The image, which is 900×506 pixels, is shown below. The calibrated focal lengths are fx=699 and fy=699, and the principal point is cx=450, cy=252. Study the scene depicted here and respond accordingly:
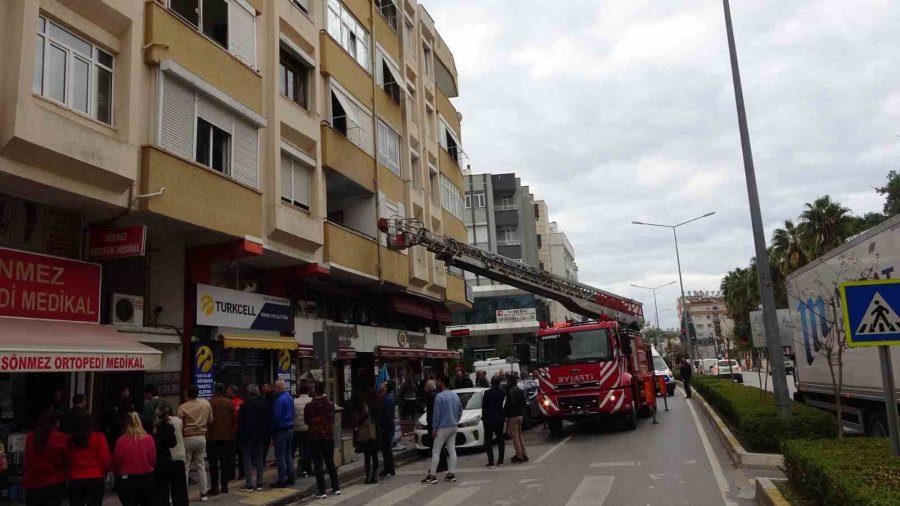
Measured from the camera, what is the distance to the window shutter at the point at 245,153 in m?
15.4

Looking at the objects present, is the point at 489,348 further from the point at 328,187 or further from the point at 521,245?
the point at 328,187

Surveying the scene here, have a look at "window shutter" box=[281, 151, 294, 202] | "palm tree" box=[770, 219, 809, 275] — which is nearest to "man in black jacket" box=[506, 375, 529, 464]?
"window shutter" box=[281, 151, 294, 202]

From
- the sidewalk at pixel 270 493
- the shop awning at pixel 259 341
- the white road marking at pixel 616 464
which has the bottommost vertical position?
the white road marking at pixel 616 464

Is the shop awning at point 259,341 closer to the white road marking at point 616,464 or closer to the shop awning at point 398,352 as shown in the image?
the shop awning at point 398,352

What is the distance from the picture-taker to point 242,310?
16141 mm

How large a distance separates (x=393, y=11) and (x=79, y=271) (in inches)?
751

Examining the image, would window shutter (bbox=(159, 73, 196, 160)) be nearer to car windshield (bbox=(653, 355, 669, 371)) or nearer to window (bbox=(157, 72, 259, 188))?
window (bbox=(157, 72, 259, 188))

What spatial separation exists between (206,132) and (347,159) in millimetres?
6505

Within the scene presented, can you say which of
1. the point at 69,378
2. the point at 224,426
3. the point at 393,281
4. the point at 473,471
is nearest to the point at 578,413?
the point at 473,471

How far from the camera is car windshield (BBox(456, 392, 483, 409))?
1730 centimetres

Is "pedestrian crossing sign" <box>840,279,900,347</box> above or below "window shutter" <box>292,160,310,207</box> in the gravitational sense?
below

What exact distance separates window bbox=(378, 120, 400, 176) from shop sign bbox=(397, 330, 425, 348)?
6037mm

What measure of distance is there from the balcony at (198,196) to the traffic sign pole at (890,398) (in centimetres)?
1109

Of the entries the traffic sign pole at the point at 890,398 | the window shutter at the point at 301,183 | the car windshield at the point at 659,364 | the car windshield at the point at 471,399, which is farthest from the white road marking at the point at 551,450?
the car windshield at the point at 659,364
